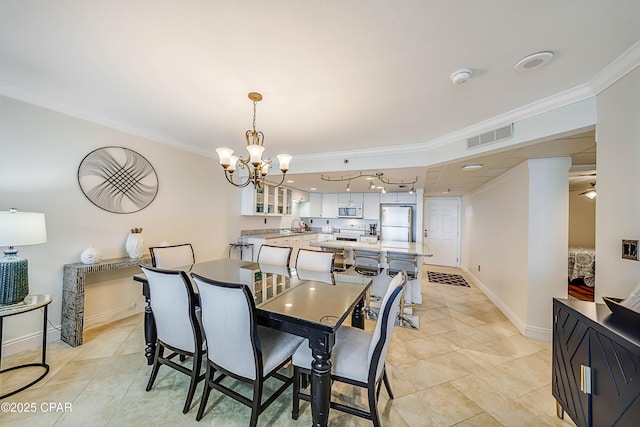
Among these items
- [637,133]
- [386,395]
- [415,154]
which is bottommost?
[386,395]

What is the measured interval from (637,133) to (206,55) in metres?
2.85

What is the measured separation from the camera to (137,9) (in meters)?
1.27

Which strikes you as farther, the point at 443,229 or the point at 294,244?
the point at 443,229

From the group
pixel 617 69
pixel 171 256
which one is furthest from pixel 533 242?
pixel 171 256

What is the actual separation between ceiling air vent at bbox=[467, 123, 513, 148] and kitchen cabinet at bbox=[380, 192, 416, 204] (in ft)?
10.7

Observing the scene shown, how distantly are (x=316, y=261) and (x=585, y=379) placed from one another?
209 centimetres

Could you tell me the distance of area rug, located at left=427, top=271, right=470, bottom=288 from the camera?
16.7 feet

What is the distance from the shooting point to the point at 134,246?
9.46 feet

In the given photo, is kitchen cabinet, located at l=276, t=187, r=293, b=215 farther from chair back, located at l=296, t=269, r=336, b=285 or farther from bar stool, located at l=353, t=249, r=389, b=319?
chair back, located at l=296, t=269, r=336, b=285

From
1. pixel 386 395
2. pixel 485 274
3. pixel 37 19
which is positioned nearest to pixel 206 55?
pixel 37 19

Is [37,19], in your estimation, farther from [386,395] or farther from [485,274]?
[485,274]

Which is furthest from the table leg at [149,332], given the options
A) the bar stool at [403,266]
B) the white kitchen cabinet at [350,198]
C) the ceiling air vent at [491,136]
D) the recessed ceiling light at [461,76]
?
the white kitchen cabinet at [350,198]

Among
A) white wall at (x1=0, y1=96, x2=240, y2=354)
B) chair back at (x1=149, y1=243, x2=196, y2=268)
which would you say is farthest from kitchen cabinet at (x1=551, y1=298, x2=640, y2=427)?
white wall at (x1=0, y1=96, x2=240, y2=354)

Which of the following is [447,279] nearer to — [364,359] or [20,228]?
[364,359]
